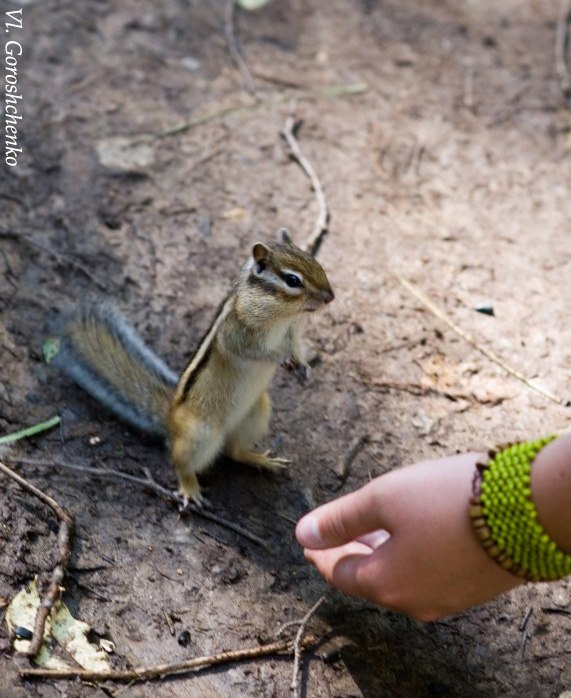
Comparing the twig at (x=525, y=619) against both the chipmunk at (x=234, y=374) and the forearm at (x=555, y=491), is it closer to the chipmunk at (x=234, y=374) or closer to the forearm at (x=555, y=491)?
the forearm at (x=555, y=491)

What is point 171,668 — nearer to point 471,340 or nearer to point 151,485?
point 151,485

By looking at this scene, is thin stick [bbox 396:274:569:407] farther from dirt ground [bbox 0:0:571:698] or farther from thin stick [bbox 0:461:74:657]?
thin stick [bbox 0:461:74:657]

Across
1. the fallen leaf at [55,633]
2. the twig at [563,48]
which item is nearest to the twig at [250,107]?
the twig at [563,48]

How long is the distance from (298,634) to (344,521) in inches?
18.2

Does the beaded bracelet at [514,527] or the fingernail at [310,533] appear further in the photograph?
the fingernail at [310,533]

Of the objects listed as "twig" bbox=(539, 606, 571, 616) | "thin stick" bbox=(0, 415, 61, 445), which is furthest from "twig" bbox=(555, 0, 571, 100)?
"thin stick" bbox=(0, 415, 61, 445)

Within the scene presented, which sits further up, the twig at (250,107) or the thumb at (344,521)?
the twig at (250,107)

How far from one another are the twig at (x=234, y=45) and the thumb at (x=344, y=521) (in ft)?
9.13

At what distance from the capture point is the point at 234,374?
265 cm

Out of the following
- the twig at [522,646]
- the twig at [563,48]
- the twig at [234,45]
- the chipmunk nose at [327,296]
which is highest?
the twig at [563,48]

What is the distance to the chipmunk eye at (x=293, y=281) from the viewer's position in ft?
8.54

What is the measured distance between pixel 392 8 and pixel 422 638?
385cm

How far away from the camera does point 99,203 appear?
3.59 meters

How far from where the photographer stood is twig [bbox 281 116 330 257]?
361 centimetres
